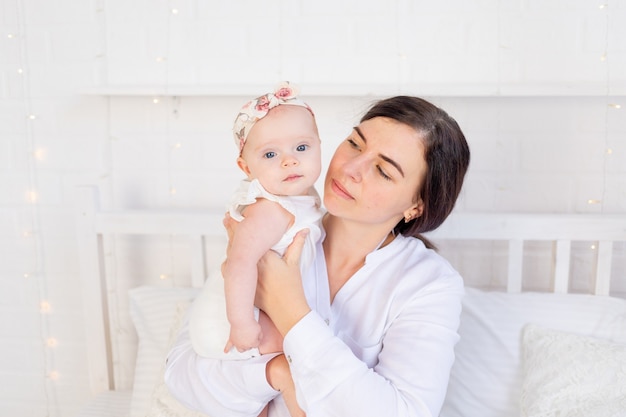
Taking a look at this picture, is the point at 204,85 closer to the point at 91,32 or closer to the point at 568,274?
the point at 91,32

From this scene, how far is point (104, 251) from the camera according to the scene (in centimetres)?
201

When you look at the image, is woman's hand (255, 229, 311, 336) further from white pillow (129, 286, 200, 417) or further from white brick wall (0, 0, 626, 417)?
white brick wall (0, 0, 626, 417)

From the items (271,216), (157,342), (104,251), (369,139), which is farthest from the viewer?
(104,251)

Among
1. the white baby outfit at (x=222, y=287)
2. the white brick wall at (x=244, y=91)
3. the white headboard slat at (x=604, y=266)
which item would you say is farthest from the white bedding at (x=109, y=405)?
the white headboard slat at (x=604, y=266)

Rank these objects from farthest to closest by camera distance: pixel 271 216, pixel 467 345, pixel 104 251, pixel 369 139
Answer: pixel 104 251 → pixel 467 345 → pixel 369 139 → pixel 271 216

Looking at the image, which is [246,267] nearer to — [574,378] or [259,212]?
[259,212]

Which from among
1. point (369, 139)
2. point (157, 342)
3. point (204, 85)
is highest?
point (204, 85)

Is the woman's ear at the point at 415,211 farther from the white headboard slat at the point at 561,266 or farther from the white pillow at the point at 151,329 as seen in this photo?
the white pillow at the point at 151,329

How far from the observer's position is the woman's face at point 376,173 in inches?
48.2

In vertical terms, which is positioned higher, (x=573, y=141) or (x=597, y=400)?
(x=573, y=141)

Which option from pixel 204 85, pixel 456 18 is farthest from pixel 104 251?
pixel 456 18

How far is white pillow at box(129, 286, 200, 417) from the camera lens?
5.55 feet

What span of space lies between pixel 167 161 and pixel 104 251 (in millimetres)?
383

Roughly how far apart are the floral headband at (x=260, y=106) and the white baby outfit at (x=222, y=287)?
10 cm
